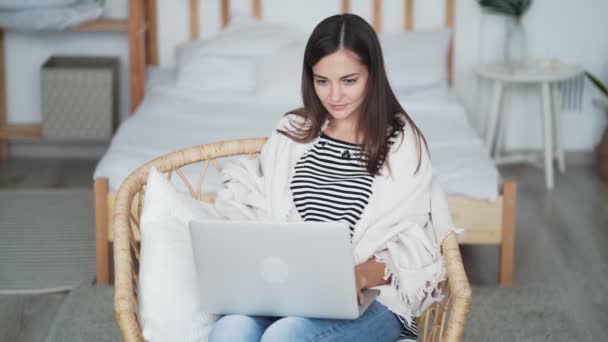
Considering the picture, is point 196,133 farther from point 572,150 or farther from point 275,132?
point 572,150

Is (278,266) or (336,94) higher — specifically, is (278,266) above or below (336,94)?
below

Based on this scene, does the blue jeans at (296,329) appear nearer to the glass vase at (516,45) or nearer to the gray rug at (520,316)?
the gray rug at (520,316)

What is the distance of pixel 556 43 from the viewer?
4.18 meters

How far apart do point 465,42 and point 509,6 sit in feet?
0.94

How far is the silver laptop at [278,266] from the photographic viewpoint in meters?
1.53

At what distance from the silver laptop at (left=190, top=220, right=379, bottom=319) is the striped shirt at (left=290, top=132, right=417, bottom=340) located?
0.28 meters

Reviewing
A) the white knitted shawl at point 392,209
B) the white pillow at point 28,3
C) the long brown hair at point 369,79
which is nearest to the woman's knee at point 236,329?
the white knitted shawl at point 392,209

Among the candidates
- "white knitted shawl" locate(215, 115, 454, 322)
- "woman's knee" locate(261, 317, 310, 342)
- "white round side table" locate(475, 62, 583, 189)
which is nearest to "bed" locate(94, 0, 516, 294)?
"white round side table" locate(475, 62, 583, 189)

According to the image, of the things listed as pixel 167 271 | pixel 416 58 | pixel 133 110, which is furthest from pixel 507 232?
pixel 133 110

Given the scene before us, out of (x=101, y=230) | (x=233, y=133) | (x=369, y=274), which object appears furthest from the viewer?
(x=233, y=133)

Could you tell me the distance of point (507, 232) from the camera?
279 centimetres

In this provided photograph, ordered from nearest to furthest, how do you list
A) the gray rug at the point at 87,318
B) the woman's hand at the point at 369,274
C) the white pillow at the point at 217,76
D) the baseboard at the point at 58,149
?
1. the woman's hand at the point at 369,274
2. the gray rug at the point at 87,318
3. the white pillow at the point at 217,76
4. the baseboard at the point at 58,149

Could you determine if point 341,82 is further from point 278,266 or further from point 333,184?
point 278,266

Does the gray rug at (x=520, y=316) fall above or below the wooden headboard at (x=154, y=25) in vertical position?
below
